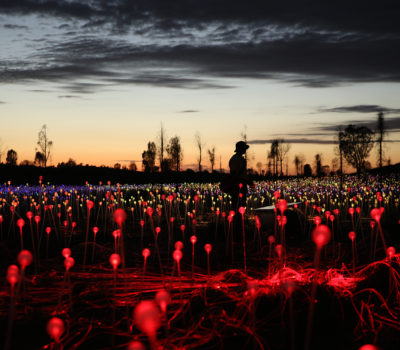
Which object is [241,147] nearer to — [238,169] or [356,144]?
[238,169]

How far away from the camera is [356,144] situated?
44.7 m

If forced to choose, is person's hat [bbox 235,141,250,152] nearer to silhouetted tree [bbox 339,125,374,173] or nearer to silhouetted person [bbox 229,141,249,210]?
silhouetted person [bbox 229,141,249,210]

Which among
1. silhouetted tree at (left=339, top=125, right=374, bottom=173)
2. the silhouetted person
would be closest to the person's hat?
the silhouetted person

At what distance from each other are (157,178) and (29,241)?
29106 mm

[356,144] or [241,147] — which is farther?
[356,144]

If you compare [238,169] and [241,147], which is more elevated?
[241,147]

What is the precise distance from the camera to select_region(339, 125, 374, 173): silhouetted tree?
4381cm

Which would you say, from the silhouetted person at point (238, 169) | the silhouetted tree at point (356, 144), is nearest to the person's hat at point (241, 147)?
the silhouetted person at point (238, 169)

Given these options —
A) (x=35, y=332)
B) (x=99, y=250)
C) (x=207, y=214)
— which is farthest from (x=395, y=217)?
(x=35, y=332)

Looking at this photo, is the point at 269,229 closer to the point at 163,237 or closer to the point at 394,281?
the point at 163,237

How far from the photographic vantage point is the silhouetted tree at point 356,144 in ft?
144

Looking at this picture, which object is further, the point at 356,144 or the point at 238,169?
the point at 356,144

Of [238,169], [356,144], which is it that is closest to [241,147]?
[238,169]

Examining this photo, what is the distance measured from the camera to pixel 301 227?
10.6 meters
